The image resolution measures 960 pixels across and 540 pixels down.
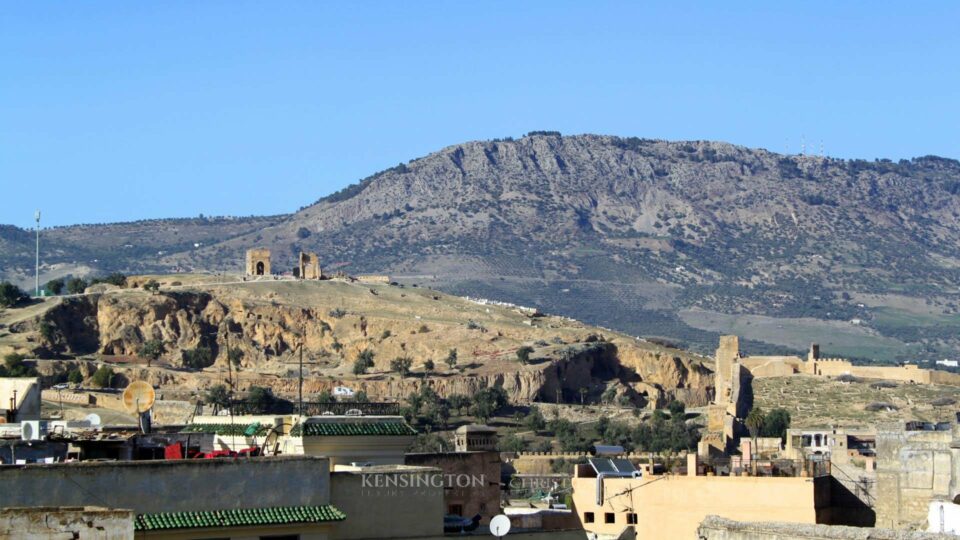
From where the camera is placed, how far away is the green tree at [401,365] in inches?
4646

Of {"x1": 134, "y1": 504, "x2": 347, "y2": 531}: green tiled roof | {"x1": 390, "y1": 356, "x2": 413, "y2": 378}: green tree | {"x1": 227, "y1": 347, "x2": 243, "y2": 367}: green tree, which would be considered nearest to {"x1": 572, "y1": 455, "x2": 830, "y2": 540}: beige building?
{"x1": 134, "y1": 504, "x2": 347, "y2": 531}: green tiled roof

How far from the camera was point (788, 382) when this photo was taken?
120 metres

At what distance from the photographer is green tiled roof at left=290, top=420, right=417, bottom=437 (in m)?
22.1

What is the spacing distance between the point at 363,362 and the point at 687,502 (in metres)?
94.6

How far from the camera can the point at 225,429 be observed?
80.8 ft

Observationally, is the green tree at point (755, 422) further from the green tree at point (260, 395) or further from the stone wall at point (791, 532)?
the stone wall at point (791, 532)

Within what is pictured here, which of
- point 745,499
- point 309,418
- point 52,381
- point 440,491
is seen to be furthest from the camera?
point 52,381

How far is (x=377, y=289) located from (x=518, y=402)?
90.3ft

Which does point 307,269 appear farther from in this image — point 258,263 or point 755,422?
point 755,422

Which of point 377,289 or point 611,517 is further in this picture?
point 377,289

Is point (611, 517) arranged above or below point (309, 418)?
below

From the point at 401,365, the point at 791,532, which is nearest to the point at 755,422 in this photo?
the point at 401,365

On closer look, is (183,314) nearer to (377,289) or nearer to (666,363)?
(377,289)

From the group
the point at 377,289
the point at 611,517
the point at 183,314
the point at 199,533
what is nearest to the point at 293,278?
the point at 377,289
